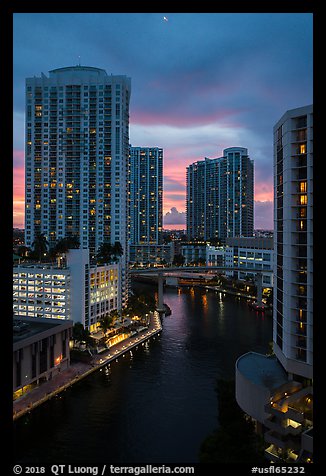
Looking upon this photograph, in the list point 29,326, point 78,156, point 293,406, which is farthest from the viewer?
point 78,156

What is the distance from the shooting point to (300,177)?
23.1 ft

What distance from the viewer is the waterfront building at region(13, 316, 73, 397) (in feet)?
27.3

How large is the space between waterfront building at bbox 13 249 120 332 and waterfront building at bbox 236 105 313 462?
747cm

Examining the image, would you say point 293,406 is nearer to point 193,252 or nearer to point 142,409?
point 142,409

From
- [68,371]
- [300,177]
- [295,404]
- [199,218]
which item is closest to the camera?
[295,404]

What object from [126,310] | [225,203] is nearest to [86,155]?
[126,310]

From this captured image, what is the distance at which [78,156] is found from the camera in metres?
20.2

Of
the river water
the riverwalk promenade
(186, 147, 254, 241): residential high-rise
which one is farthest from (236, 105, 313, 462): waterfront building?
(186, 147, 254, 241): residential high-rise

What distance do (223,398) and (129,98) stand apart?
17.0 metres

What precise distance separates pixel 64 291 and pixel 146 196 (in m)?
30.4

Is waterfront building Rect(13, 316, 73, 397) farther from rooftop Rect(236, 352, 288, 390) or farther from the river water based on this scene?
rooftop Rect(236, 352, 288, 390)

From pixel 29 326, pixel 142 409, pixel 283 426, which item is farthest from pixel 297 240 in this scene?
pixel 29 326

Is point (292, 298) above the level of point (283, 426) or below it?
above
